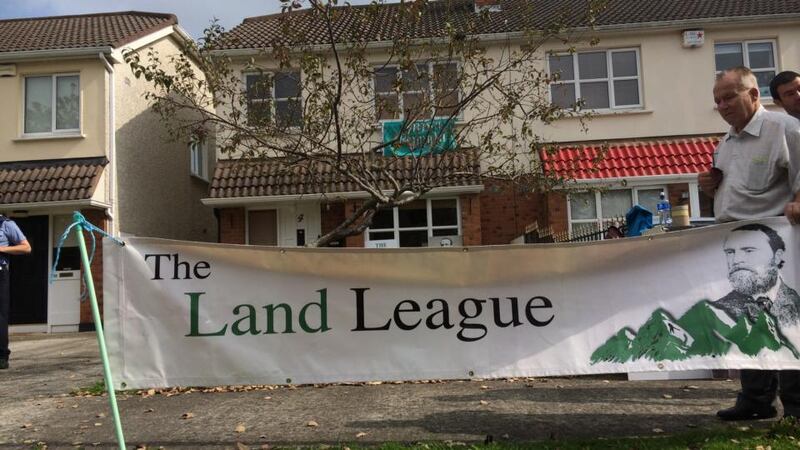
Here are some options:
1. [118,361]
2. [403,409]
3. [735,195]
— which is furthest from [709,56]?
[118,361]

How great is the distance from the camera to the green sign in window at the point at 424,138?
7.18m

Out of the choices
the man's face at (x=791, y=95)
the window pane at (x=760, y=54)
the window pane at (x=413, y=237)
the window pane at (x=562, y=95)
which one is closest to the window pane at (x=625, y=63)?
the window pane at (x=562, y=95)

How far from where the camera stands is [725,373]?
18.1 feet

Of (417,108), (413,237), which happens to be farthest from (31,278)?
(417,108)

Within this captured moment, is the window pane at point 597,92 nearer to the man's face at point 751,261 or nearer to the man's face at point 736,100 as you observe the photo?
the man's face at point 736,100

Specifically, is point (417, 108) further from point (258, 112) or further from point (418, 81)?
point (258, 112)

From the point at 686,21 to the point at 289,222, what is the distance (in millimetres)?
10716

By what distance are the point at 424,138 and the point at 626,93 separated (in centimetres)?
967

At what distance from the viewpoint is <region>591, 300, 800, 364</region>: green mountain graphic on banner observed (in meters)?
3.81

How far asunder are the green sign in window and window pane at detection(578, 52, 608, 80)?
339 inches

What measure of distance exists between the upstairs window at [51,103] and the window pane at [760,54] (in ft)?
53.3

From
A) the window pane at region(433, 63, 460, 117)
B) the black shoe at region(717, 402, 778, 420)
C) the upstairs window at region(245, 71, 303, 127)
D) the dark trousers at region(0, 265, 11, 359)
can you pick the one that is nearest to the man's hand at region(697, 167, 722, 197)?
the black shoe at region(717, 402, 778, 420)

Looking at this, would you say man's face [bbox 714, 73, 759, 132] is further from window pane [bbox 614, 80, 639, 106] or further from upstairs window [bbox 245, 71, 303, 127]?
window pane [bbox 614, 80, 639, 106]

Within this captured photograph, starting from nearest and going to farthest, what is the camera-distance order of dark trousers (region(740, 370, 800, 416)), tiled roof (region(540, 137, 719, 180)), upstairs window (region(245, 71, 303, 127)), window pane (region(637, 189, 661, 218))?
dark trousers (region(740, 370, 800, 416)) < upstairs window (region(245, 71, 303, 127)) < tiled roof (region(540, 137, 719, 180)) < window pane (region(637, 189, 661, 218))
